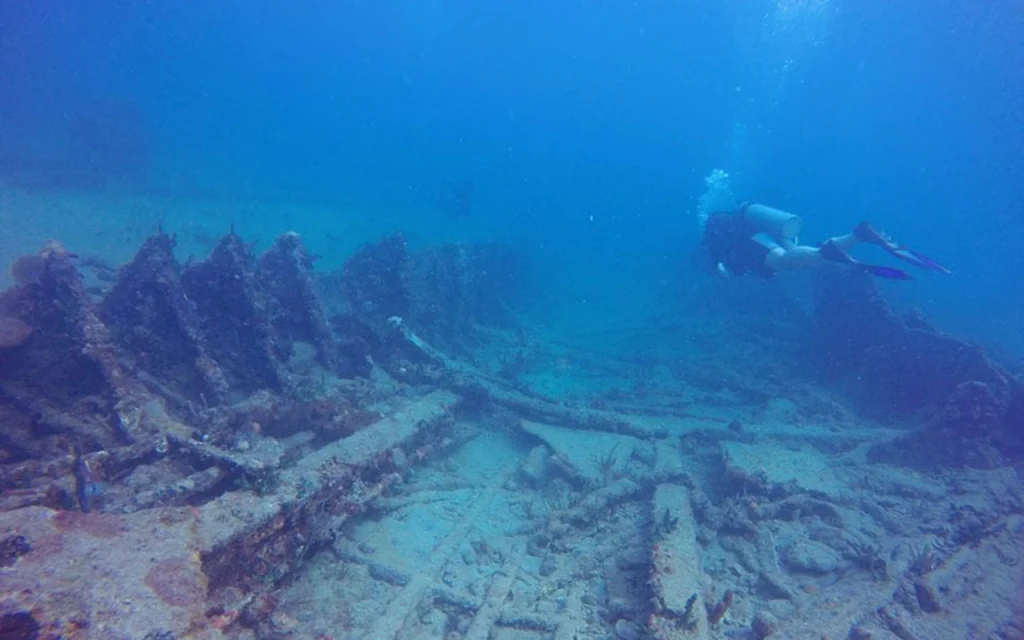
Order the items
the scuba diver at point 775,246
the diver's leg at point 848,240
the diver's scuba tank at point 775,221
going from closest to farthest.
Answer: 1. the scuba diver at point 775,246
2. the diver's leg at point 848,240
3. the diver's scuba tank at point 775,221

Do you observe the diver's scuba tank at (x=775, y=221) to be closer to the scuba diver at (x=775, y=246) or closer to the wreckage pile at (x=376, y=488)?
the scuba diver at (x=775, y=246)

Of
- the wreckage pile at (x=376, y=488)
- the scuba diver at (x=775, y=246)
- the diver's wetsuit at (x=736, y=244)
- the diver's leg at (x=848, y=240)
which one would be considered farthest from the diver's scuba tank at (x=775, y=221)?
the wreckage pile at (x=376, y=488)

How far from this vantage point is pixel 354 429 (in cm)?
740

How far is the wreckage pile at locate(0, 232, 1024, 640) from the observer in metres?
4.06

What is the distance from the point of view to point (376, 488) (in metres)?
6.83

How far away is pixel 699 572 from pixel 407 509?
13.9 ft

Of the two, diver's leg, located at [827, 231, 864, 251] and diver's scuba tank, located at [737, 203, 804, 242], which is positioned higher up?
diver's scuba tank, located at [737, 203, 804, 242]

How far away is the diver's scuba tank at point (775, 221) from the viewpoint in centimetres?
1341

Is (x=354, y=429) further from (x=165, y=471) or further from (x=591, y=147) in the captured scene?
(x=591, y=147)

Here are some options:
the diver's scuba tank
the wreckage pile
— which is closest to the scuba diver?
the diver's scuba tank

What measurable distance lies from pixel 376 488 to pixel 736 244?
42.7 ft

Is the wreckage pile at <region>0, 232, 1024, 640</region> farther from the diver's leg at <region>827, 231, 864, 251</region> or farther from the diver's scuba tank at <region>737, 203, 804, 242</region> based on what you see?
the diver's scuba tank at <region>737, 203, 804, 242</region>

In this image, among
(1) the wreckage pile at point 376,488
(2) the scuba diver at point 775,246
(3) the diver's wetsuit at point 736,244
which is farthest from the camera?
(3) the diver's wetsuit at point 736,244

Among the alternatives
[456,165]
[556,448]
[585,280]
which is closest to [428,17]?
[456,165]
